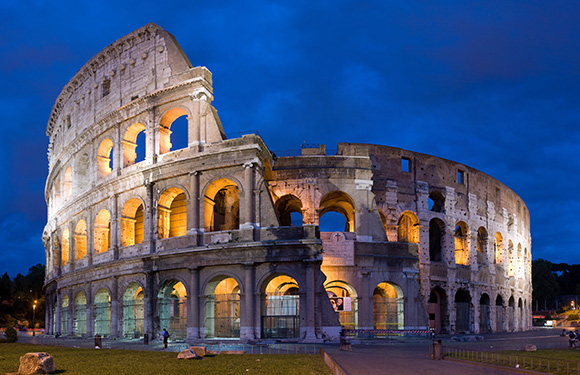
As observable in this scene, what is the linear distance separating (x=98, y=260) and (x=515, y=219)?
99.7ft

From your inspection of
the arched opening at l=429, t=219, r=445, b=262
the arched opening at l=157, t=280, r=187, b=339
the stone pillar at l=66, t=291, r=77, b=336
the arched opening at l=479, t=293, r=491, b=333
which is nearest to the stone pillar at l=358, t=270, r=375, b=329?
the arched opening at l=429, t=219, r=445, b=262

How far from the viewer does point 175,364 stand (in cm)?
1590

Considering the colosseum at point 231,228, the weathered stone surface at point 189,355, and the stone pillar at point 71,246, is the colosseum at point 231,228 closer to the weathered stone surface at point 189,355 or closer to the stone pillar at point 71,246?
the stone pillar at point 71,246

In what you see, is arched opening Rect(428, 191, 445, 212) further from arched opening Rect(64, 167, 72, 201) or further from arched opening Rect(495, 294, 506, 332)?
arched opening Rect(64, 167, 72, 201)

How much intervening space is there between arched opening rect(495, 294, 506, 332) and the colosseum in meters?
0.30

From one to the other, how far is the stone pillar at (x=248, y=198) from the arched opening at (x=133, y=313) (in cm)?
728

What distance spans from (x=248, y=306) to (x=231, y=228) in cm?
610

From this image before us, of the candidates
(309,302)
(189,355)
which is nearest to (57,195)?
(309,302)

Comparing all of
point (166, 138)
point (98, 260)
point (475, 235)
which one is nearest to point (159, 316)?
point (98, 260)

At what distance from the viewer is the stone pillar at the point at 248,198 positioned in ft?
86.7

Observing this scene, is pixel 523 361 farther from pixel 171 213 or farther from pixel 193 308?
pixel 171 213

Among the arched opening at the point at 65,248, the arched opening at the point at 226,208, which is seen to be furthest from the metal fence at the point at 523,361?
the arched opening at the point at 65,248

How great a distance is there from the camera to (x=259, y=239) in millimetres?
26172

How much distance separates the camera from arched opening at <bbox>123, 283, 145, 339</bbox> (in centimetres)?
2948
